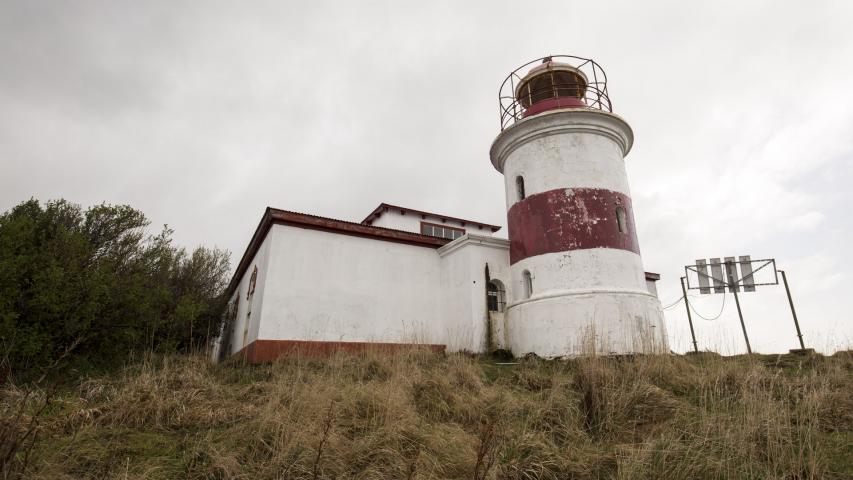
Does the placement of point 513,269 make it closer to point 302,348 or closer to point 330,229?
point 330,229

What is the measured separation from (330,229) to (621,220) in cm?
872

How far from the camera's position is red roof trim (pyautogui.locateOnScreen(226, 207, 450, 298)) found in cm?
1359

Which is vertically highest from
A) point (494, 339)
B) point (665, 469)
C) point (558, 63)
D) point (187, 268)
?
point (558, 63)

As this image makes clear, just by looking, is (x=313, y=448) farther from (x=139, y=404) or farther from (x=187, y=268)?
(x=187, y=268)

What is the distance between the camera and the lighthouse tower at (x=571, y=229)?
1216cm

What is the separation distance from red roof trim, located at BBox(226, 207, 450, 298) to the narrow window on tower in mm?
5719

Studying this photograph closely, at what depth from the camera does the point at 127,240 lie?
14.3 metres

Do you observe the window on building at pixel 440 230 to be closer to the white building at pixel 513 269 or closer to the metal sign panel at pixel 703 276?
the white building at pixel 513 269

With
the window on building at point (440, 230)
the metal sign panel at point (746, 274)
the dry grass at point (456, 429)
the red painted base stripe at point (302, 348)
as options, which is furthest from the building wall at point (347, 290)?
the metal sign panel at point (746, 274)

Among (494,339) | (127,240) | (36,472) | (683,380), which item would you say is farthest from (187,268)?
(683,380)

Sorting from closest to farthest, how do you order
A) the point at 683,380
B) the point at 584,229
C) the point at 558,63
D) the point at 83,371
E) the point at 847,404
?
the point at 847,404, the point at 683,380, the point at 83,371, the point at 584,229, the point at 558,63

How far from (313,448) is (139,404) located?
321cm

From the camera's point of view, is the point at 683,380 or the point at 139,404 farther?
the point at 683,380

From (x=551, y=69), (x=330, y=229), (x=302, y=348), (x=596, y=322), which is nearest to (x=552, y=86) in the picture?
(x=551, y=69)
